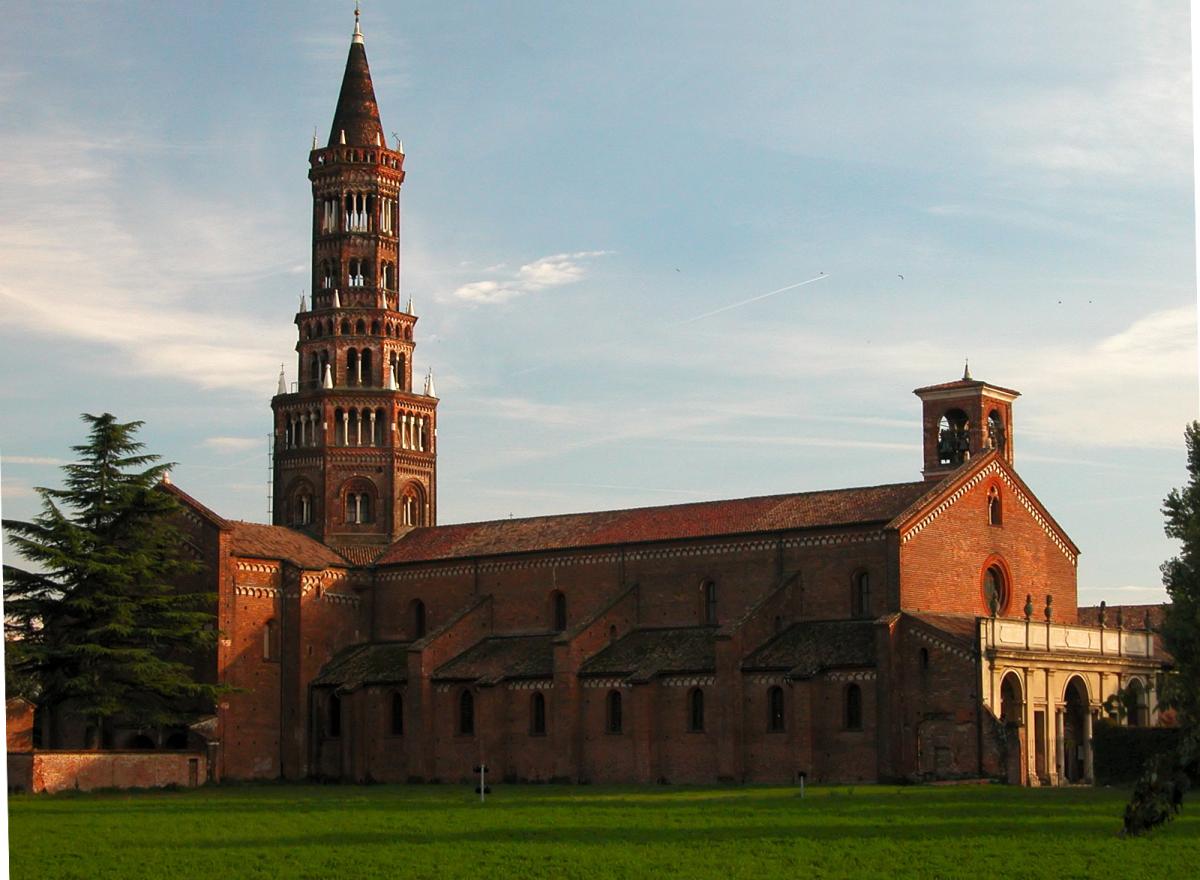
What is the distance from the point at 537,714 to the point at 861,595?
1222 cm

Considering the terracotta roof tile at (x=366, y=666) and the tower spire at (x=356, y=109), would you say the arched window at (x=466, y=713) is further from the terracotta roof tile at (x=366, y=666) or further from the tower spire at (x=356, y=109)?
the tower spire at (x=356, y=109)

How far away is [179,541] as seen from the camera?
6488cm

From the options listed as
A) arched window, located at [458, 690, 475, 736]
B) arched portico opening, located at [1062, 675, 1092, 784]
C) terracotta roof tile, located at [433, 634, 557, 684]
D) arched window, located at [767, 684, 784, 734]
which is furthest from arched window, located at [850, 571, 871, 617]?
arched window, located at [458, 690, 475, 736]

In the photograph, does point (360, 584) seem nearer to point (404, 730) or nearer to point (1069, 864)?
point (404, 730)

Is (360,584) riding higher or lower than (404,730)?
higher

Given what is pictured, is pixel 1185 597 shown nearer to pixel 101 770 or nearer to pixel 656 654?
pixel 656 654

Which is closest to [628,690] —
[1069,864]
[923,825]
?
[923,825]

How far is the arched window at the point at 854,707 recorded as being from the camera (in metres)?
53.6

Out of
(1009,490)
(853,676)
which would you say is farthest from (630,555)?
(1009,490)

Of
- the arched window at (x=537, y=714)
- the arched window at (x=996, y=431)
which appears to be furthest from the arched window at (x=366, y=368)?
the arched window at (x=996, y=431)

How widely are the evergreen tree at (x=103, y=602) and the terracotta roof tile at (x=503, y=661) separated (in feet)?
29.8

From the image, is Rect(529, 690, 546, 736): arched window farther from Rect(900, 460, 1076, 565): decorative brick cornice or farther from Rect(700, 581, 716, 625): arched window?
Rect(900, 460, 1076, 565): decorative brick cornice

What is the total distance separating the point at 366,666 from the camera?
67.5 m

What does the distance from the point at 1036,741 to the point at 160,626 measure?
96.6ft
